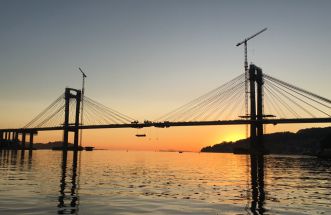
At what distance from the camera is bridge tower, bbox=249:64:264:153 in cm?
10419

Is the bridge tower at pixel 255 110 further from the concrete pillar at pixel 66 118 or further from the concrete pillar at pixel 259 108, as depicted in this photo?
the concrete pillar at pixel 66 118

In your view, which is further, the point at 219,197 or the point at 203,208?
the point at 219,197

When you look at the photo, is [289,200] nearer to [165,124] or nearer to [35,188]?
[35,188]

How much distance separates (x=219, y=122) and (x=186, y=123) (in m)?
10.5

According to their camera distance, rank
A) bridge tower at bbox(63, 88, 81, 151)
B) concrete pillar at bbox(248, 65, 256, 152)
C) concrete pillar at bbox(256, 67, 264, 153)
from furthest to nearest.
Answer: bridge tower at bbox(63, 88, 81, 151)
concrete pillar at bbox(256, 67, 264, 153)
concrete pillar at bbox(248, 65, 256, 152)

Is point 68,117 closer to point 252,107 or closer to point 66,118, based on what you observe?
point 66,118

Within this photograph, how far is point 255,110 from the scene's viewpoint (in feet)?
347

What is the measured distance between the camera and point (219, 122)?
9738 centimetres

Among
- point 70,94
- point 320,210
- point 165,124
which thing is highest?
point 70,94

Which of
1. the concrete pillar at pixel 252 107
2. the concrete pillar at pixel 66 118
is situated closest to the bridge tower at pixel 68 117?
the concrete pillar at pixel 66 118

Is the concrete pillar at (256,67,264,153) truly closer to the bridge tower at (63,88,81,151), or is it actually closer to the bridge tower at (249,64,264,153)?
the bridge tower at (249,64,264,153)

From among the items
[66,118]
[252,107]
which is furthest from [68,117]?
[252,107]

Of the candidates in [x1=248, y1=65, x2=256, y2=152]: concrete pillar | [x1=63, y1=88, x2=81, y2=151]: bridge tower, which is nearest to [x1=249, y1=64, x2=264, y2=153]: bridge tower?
[x1=248, y1=65, x2=256, y2=152]: concrete pillar

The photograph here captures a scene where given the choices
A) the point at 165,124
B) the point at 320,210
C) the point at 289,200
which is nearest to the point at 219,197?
the point at 289,200
